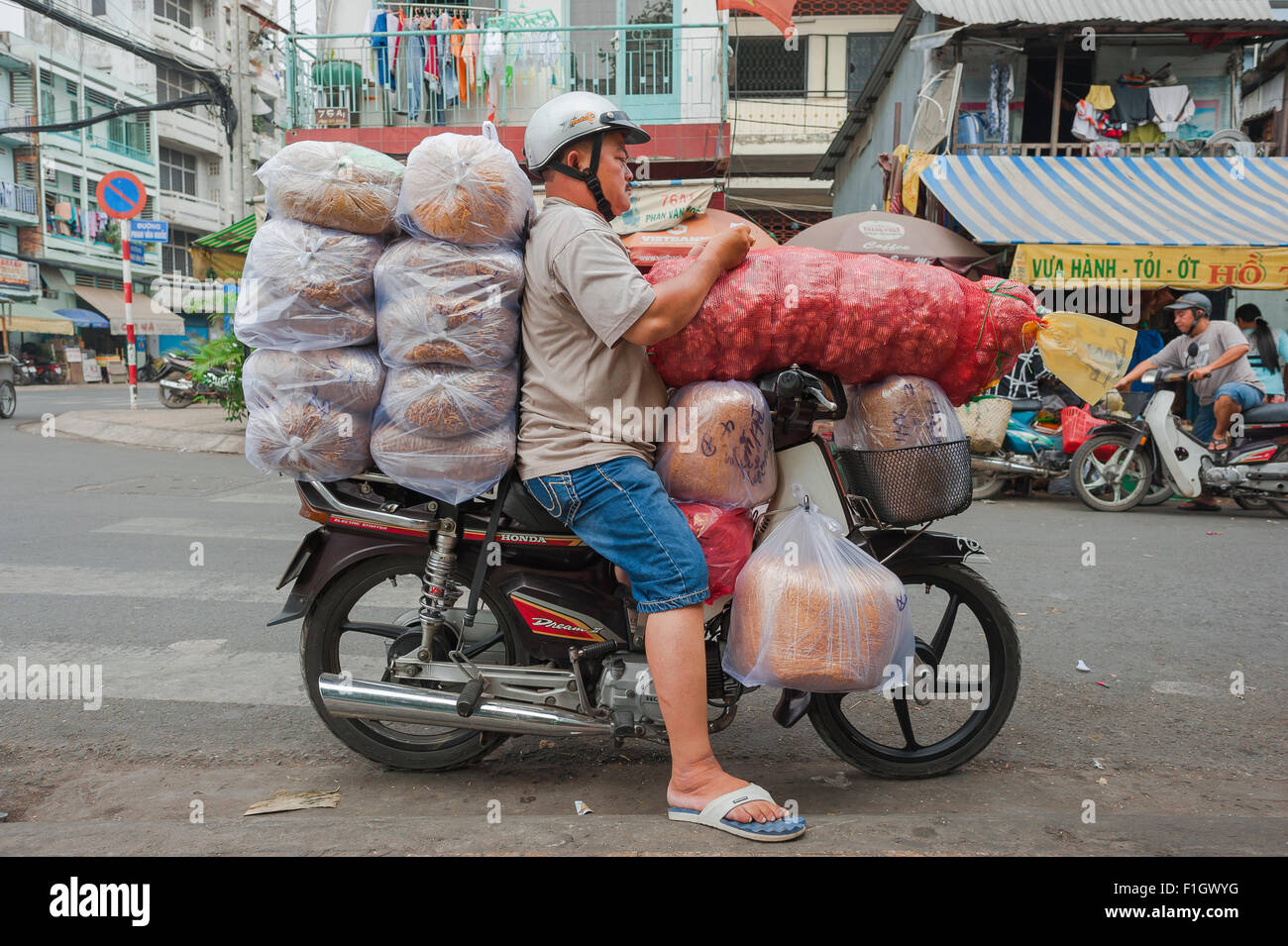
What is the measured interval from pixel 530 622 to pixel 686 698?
536 mm

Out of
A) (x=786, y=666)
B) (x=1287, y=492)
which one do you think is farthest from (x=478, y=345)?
(x=1287, y=492)

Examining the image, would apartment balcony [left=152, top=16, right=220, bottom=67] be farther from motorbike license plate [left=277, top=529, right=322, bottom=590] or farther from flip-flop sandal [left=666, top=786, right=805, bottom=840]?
flip-flop sandal [left=666, top=786, right=805, bottom=840]

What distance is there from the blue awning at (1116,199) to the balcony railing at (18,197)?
34.2 m

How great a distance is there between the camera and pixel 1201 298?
832 centimetres

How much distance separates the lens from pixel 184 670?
3.92m

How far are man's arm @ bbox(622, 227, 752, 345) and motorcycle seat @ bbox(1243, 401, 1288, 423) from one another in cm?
749

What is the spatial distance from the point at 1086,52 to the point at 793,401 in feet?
40.8

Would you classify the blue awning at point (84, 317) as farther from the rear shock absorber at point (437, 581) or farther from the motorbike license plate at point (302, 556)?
the rear shock absorber at point (437, 581)

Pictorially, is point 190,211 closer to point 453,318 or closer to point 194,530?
point 194,530

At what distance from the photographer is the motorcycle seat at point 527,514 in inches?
105

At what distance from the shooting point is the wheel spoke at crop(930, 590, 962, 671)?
2959 millimetres

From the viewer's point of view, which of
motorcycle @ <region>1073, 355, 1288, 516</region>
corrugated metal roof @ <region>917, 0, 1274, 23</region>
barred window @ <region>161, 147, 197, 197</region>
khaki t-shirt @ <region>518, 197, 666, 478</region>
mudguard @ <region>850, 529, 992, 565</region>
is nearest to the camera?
khaki t-shirt @ <region>518, 197, 666, 478</region>

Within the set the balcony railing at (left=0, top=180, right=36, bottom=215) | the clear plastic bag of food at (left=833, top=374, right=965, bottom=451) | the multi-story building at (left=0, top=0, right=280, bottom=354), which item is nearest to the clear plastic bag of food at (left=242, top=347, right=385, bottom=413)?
the clear plastic bag of food at (left=833, top=374, right=965, bottom=451)

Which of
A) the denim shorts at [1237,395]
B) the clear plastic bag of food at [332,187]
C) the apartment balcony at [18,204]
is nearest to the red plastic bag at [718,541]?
the clear plastic bag of food at [332,187]
